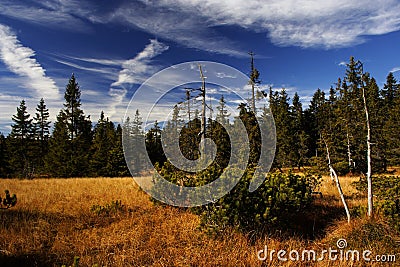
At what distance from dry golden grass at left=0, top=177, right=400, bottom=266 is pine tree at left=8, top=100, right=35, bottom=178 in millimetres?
34044

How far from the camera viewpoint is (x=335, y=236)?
6.27m

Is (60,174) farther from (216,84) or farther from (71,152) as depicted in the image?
(216,84)

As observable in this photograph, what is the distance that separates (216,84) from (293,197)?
401 cm

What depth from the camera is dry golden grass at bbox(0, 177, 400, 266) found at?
5.12m

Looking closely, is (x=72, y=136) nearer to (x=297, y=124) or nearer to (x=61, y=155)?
(x=61, y=155)

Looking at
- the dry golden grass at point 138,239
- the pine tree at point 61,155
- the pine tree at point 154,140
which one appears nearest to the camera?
the dry golden grass at point 138,239

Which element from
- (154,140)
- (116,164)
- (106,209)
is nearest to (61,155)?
(116,164)

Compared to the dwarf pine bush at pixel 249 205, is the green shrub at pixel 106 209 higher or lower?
lower

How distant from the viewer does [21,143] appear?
37219mm

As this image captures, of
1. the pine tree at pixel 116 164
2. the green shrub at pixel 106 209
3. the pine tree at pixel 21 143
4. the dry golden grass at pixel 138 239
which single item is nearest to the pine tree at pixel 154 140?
the green shrub at pixel 106 209

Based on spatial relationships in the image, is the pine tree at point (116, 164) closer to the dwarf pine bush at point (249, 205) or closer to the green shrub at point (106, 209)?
the green shrub at point (106, 209)

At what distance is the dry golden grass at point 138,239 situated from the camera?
16.8ft

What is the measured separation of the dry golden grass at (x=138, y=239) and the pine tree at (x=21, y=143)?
3404cm

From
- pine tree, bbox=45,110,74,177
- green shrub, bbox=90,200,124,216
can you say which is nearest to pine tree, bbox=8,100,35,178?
pine tree, bbox=45,110,74,177
